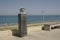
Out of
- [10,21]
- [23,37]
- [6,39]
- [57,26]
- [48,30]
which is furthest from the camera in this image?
[10,21]

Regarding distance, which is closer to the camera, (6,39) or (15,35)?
(6,39)

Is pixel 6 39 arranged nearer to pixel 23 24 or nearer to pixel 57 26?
pixel 23 24

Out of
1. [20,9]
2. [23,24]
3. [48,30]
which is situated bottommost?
[48,30]

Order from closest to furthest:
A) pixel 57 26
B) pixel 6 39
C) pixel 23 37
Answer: pixel 6 39, pixel 23 37, pixel 57 26

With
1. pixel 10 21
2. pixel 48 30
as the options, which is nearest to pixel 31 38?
pixel 48 30

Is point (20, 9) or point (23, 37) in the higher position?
point (20, 9)

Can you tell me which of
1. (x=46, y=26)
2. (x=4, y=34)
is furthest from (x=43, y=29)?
(x=4, y=34)

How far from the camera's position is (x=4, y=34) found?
37.4 feet

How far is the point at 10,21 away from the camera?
21.2 m

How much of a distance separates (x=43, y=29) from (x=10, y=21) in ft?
23.6

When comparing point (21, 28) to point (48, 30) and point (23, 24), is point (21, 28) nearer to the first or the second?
point (23, 24)

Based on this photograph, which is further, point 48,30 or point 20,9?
point 48,30

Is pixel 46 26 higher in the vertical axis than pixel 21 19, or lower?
lower

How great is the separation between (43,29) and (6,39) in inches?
226
